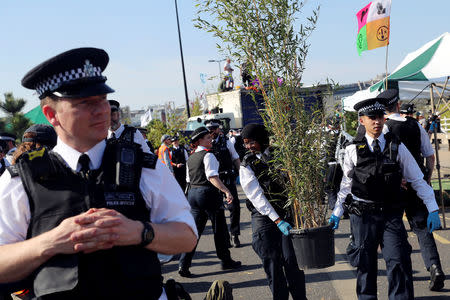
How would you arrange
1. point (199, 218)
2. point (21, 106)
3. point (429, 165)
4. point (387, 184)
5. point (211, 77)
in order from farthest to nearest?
1. point (21, 106)
2. point (199, 218)
3. point (429, 165)
4. point (211, 77)
5. point (387, 184)

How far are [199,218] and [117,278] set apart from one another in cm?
515

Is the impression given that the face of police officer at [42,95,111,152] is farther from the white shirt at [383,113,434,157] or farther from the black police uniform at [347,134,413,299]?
the white shirt at [383,113,434,157]

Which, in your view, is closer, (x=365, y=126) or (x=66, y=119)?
(x=66, y=119)

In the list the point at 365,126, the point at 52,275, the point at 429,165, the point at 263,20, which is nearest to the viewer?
the point at 52,275

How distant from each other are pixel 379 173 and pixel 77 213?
313cm

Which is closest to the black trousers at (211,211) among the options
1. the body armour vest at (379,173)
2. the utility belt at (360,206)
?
the utility belt at (360,206)

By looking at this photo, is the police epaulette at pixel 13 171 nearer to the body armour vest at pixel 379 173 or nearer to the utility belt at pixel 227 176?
the body armour vest at pixel 379 173

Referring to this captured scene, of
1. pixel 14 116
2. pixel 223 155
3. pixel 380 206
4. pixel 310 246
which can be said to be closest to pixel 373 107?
pixel 380 206

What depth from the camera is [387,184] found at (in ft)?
14.3

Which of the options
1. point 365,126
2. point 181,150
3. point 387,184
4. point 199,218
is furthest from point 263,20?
point 181,150

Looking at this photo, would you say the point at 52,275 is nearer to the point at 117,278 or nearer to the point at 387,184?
the point at 117,278

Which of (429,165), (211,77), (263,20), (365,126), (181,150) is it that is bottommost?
(181,150)

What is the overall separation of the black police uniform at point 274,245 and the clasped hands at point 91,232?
2.96 metres

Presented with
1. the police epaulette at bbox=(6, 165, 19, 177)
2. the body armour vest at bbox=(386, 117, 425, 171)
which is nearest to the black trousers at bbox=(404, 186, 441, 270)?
the body armour vest at bbox=(386, 117, 425, 171)
